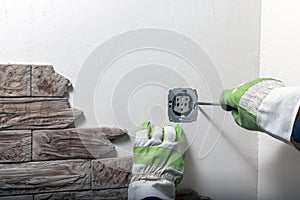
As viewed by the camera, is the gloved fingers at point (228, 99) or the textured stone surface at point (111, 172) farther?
the textured stone surface at point (111, 172)

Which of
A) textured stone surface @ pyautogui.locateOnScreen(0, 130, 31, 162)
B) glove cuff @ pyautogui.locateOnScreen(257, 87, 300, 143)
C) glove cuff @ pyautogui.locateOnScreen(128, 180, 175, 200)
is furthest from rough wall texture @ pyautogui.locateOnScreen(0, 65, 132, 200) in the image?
glove cuff @ pyautogui.locateOnScreen(257, 87, 300, 143)

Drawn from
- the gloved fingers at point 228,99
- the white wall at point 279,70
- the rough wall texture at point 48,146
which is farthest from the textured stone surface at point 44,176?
the white wall at point 279,70

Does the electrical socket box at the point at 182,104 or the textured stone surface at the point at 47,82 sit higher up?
the textured stone surface at the point at 47,82

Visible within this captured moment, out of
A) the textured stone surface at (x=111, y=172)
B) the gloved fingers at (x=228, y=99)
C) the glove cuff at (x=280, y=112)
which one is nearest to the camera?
the glove cuff at (x=280, y=112)

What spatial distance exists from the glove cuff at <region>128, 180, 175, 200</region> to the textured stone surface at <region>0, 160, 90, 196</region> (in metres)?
0.14

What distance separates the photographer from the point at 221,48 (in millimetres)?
1020

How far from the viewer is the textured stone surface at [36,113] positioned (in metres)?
0.87

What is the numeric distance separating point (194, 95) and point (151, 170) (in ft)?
0.81

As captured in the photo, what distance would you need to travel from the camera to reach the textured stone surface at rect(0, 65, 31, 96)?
0.86 meters

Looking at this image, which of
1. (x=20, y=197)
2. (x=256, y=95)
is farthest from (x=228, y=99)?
(x=20, y=197)

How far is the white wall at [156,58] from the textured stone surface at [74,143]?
0.03 metres

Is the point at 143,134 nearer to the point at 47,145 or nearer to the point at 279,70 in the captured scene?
the point at 47,145

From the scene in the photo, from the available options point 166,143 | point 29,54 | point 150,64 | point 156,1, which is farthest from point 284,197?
point 29,54

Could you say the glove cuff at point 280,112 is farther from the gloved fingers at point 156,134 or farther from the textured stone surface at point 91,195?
the textured stone surface at point 91,195
